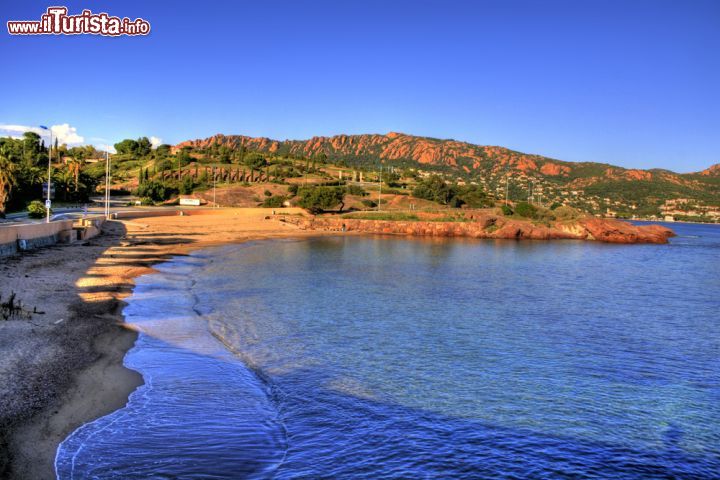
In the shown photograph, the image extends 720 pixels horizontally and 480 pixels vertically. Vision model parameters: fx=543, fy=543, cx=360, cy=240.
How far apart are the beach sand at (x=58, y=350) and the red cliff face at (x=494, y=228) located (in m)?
45.0

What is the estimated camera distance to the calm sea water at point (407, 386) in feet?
29.7

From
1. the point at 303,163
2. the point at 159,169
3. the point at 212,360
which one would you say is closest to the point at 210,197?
the point at 159,169

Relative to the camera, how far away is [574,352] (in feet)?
55.4

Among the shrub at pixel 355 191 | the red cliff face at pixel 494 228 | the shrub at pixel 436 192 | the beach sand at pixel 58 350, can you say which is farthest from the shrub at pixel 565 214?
the beach sand at pixel 58 350

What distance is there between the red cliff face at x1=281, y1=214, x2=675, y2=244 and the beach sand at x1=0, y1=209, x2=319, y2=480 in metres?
45.0

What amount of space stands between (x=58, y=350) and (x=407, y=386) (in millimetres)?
8440

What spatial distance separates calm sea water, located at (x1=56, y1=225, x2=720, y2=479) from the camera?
29.7ft

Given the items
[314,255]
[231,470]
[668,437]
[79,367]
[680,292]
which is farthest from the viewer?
[314,255]

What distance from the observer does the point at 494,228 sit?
7644 centimetres

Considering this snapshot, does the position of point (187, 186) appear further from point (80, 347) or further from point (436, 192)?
point (80, 347)

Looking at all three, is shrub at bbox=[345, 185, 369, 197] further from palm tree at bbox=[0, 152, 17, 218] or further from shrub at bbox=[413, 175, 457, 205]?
palm tree at bbox=[0, 152, 17, 218]

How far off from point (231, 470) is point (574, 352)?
12.1 metres

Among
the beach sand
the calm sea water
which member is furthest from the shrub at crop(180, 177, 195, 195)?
the calm sea water

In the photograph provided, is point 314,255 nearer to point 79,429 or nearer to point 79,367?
point 79,367
